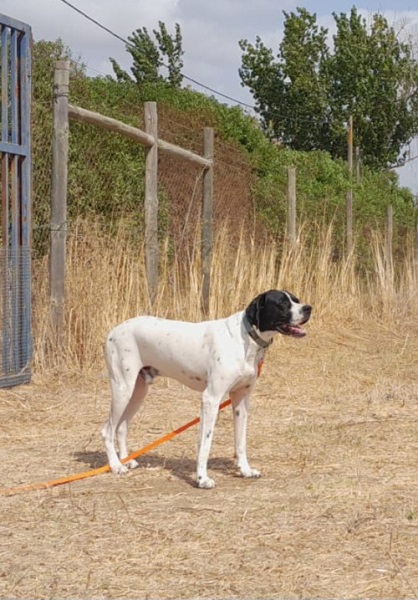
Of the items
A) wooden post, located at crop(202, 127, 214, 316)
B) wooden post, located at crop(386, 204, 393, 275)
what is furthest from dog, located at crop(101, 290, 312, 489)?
wooden post, located at crop(386, 204, 393, 275)

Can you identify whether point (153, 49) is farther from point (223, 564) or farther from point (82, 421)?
point (223, 564)

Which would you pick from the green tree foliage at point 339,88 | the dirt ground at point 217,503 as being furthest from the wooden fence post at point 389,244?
the green tree foliage at point 339,88

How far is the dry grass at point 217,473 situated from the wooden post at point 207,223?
0.33 feet

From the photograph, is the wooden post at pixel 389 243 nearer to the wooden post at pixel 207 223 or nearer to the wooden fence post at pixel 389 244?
the wooden fence post at pixel 389 244

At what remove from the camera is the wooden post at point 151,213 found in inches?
383

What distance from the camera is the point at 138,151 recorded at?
13.2 m

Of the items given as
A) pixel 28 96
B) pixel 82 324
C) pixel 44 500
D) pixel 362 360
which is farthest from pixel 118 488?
pixel 362 360

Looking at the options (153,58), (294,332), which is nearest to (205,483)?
(294,332)

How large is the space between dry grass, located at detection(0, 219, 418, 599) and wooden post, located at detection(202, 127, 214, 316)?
10cm

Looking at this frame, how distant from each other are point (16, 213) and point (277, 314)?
3.42 m

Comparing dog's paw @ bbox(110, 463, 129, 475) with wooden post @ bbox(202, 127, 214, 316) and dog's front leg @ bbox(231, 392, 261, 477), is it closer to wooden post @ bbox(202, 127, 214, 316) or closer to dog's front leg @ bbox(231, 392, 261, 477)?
dog's front leg @ bbox(231, 392, 261, 477)

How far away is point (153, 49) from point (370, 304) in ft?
82.8

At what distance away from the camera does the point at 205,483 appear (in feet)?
18.0

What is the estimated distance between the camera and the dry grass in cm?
408
